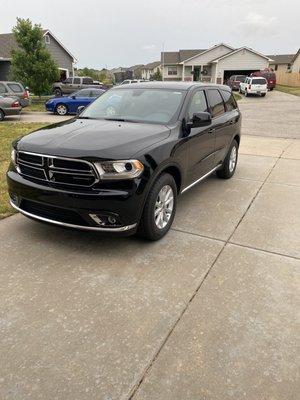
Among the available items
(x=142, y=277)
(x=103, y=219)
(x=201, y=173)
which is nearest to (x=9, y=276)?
(x=103, y=219)

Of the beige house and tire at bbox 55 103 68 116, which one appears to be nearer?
tire at bbox 55 103 68 116

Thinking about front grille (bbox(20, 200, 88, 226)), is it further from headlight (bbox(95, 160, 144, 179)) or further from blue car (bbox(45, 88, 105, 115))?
blue car (bbox(45, 88, 105, 115))

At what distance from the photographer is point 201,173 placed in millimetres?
5090

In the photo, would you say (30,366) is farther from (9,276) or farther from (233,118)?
(233,118)

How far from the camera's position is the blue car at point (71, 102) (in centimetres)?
1831

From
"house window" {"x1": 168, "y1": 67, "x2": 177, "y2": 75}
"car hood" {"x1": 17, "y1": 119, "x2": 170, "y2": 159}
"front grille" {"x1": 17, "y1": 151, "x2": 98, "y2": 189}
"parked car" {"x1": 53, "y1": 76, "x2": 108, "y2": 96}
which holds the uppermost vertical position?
"house window" {"x1": 168, "y1": 67, "x2": 177, "y2": 75}

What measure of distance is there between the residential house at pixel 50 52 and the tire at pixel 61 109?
590 inches

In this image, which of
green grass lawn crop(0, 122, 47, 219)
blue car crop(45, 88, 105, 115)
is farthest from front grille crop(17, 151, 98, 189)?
blue car crop(45, 88, 105, 115)

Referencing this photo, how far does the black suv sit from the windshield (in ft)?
0.04

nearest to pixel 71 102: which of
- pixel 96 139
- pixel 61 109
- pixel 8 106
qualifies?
pixel 61 109

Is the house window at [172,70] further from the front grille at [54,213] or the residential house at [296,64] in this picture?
the front grille at [54,213]

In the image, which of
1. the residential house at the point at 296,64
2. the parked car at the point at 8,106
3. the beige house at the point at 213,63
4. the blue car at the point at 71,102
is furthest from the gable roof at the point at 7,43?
the residential house at the point at 296,64

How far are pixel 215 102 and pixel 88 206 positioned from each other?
10.9ft

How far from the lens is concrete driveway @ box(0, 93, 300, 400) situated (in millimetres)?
2186
